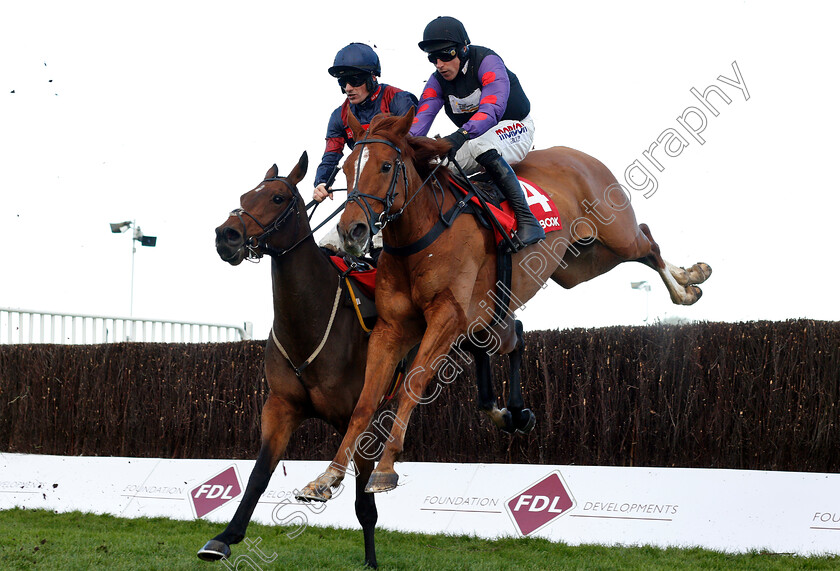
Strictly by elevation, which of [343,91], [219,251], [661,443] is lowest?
[661,443]

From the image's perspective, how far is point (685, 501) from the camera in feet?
20.1

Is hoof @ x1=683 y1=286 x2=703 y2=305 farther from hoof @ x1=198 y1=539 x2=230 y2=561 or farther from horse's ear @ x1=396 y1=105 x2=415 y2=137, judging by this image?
hoof @ x1=198 y1=539 x2=230 y2=561

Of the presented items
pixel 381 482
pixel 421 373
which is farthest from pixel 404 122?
pixel 381 482

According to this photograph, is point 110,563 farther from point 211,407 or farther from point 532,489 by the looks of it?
point 211,407

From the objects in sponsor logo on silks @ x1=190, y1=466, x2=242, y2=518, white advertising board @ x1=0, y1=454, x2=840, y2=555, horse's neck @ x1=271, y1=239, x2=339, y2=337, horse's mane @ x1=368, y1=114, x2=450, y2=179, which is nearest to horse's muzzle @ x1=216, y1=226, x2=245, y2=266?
horse's neck @ x1=271, y1=239, x2=339, y2=337

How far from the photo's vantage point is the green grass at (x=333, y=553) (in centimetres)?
534

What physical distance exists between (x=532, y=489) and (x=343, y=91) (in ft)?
10.8

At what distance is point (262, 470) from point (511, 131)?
232 centimetres

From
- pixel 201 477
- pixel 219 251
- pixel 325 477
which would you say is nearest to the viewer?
pixel 325 477

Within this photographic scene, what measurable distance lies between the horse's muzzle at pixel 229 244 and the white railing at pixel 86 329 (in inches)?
234

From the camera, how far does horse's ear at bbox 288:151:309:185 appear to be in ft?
16.2


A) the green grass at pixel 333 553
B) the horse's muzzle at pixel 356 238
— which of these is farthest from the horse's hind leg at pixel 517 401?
the horse's muzzle at pixel 356 238

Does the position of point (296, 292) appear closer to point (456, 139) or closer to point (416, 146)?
point (416, 146)

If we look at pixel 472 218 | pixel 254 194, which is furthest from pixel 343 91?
pixel 472 218
